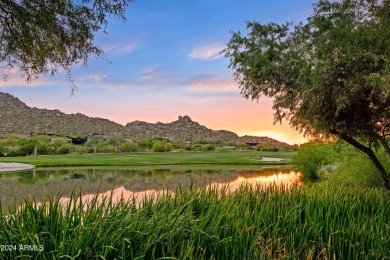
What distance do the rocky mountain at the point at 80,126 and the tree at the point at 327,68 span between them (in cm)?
8600

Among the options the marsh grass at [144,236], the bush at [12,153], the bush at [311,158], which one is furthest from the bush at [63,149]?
the marsh grass at [144,236]

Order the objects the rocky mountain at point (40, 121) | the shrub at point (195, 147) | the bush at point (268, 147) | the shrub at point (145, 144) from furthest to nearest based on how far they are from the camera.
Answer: the bush at point (268, 147)
the shrub at point (195, 147)
the rocky mountain at point (40, 121)
the shrub at point (145, 144)

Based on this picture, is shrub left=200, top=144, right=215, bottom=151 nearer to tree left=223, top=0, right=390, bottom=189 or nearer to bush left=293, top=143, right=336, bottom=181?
bush left=293, top=143, right=336, bottom=181

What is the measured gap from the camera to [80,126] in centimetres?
11606

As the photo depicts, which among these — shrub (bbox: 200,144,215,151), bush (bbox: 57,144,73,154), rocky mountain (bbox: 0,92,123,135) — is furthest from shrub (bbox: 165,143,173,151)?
rocky mountain (bbox: 0,92,123,135)

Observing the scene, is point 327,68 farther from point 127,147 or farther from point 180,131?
point 180,131

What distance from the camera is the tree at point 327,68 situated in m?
12.4

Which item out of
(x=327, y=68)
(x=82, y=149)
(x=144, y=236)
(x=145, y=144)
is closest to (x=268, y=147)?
(x=145, y=144)

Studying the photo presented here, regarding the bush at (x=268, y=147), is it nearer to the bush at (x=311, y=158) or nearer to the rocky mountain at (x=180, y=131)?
the rocky mountain at (x=180, y=131)

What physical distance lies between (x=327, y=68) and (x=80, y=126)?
111 meters

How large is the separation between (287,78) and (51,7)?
8.44 m

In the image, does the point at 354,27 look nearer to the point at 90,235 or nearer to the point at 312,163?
the point at 90,235

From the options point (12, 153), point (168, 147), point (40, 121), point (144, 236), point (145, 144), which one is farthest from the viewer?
point (40, 121)

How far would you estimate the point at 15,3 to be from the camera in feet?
32.7
